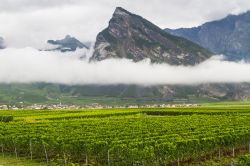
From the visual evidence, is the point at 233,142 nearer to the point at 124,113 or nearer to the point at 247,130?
the point at 247,130

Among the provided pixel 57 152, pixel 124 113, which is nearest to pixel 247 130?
pixel 57 152

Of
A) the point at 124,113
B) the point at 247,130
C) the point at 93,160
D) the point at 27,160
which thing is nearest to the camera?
Answer: the point at 93,160

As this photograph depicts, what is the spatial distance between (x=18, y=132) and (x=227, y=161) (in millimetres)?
37893

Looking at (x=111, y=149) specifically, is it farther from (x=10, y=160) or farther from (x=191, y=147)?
(x=10, y=160)

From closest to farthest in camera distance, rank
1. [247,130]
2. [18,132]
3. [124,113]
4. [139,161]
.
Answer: [139,161] → [247,130] → [18,132] → [124,113]

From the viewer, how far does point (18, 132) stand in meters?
→ 78.6

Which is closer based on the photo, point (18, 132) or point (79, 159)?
point (79, 159)

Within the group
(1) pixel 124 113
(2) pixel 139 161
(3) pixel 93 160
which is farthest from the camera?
(1) pixel 124 113

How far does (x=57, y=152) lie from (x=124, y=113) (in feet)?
288

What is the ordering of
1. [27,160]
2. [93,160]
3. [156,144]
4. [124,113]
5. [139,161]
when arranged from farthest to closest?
[124,113]
[27,160]
[93,160]
[156,144]
[139,161]

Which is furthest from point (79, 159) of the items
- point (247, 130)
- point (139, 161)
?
point (247, 130)

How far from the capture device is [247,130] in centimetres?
6919

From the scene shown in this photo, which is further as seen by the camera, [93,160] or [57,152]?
[57,152]

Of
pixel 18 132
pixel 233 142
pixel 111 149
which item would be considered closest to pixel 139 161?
pixel 111 149
